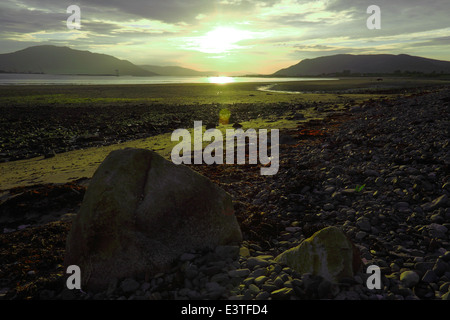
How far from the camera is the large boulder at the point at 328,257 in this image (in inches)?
156

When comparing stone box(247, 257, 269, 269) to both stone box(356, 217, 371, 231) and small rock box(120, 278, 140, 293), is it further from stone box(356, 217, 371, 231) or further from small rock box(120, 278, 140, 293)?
stone box(356, 217, 371, 231)

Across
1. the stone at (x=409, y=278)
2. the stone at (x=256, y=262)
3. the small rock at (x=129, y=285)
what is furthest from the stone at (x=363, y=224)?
the small rock at (x=129, y=285)

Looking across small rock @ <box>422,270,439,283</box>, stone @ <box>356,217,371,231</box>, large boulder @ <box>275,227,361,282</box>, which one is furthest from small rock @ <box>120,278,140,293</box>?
stone @ <box>356,217,371,231</box>

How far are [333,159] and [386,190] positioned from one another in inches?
123

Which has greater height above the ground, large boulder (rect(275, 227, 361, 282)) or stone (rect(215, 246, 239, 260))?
large boulder (rect(275, 227, 361, 282))

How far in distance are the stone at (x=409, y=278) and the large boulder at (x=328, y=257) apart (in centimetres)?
61

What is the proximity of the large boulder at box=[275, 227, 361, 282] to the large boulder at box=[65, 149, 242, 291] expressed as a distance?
1.42 metres

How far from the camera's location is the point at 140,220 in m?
4.47

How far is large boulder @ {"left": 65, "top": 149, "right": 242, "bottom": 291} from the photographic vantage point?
4285mm

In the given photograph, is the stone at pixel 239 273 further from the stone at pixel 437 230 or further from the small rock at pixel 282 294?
the stone at pixel 437 230

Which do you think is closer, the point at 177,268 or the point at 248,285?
the point at 248,285

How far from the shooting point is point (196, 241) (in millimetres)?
4797
